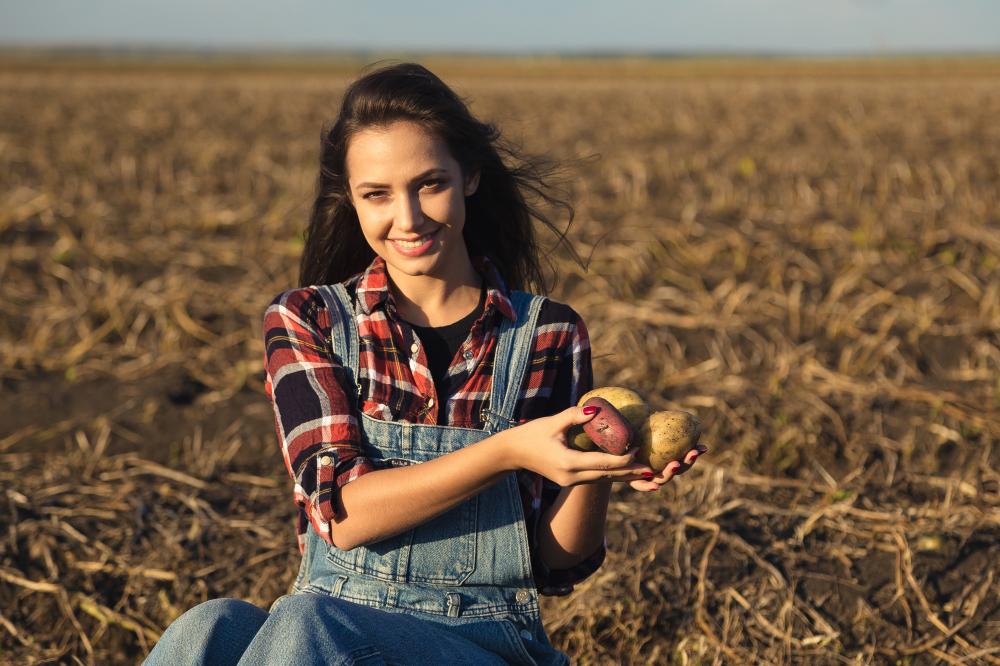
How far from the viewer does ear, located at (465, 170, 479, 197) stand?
2.47 metres

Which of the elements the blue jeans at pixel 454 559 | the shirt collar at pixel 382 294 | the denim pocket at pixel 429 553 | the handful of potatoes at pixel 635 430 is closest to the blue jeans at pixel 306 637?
the blue jeans at pixel 454 559

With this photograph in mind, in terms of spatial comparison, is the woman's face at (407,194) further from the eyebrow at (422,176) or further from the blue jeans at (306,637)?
the blue jeans at (306,637)

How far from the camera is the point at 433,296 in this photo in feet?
8.05

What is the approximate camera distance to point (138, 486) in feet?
13.3

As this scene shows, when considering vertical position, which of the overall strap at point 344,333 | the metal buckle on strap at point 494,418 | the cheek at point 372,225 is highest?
the cheek at point 372,225

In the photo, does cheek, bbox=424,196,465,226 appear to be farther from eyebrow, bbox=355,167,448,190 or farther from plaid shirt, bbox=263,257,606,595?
plaid shirt, bbox=263,257,606,595

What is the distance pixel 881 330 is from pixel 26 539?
416 centimetres

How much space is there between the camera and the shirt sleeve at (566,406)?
2396 millimetres

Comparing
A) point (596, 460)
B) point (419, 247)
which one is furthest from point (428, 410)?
point (596, 460)

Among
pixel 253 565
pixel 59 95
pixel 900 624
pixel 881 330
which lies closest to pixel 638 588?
pixel 900 624

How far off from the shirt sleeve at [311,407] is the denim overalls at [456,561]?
5 centimetres

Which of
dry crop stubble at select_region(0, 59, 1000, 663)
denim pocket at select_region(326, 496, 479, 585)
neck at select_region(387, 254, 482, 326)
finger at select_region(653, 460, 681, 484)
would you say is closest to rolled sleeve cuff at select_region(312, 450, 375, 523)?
denim pocket at select_region(326, 496, 479, 585)

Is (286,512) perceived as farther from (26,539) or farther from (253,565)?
(26,539)

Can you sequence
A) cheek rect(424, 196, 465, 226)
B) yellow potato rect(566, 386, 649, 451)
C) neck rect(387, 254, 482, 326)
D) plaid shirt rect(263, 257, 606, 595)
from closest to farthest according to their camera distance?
yellow potato rect(566, 386, 649, 451), plaid shirt rect(263, 257, 606, 595), cheek rect(424, 196, 465, 226), neck rect(387, 254, 482, 326)
